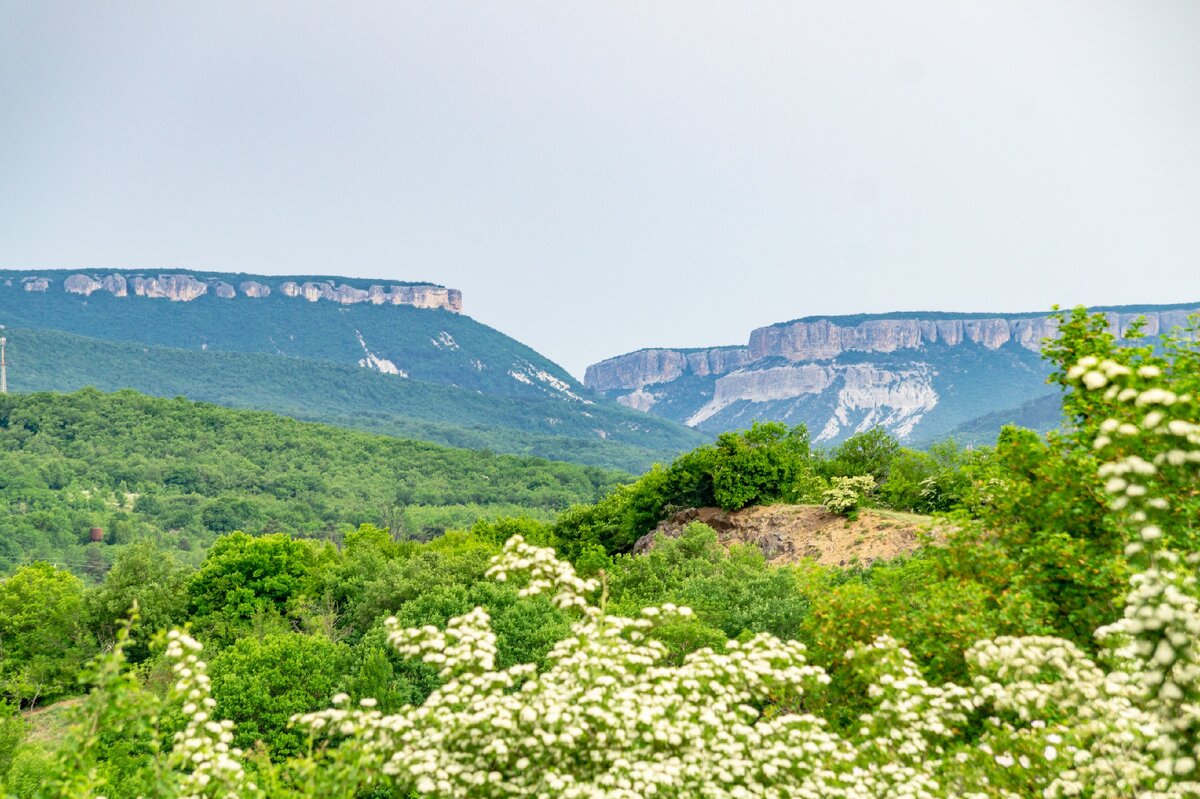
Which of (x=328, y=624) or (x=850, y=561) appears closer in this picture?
(x=850, y=561)

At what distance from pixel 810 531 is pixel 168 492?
159 metres

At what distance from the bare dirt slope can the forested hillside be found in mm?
88869

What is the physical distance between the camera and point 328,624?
151ft

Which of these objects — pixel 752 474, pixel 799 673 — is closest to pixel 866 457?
pixel 752 474

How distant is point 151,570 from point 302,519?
10378 centimetres

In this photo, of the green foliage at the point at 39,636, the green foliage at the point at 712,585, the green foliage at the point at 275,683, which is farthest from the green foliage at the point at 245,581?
the green foliage at the point at 712,585

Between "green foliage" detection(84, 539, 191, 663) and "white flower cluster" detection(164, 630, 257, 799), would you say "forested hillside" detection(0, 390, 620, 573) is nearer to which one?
"green foliage" detection(84, 539, 191, 663)

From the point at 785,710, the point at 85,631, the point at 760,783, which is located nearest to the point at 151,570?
the point at 85,631

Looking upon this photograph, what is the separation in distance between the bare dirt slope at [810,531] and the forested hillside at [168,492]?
88.9 meters

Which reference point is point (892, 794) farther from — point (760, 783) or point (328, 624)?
point (328, 624)

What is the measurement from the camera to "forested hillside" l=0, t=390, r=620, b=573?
13538 centimetres

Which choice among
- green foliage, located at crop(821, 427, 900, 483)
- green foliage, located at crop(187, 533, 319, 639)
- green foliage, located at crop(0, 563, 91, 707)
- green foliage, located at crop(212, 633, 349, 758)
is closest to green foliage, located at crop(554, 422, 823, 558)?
green foliage, located at crop(821, 427, 900, 483)

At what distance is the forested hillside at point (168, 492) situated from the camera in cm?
13538

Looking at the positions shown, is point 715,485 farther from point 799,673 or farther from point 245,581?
point 799,673
